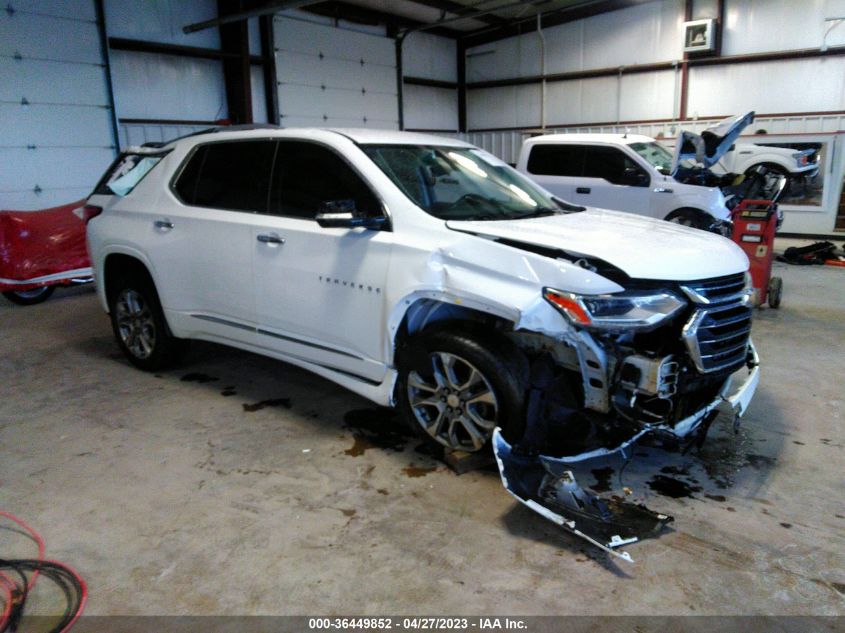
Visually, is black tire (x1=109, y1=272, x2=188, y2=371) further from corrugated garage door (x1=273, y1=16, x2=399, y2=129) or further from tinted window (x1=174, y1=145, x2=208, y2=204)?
corrugated garage door (x1=273, y1=16, x2=399, y2=129)

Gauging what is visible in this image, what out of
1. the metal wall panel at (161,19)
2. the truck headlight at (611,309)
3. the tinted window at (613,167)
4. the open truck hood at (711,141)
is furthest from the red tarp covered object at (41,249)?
the open truck hood at (711,141)

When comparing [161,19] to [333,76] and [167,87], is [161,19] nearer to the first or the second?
[167,87]

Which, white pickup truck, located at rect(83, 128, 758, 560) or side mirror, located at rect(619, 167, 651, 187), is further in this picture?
side mirror, located at rect(619, 167, 651, 187)

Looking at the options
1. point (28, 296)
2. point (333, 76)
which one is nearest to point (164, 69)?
point (333, 76)

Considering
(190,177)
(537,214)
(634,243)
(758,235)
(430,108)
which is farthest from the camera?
(430,108)

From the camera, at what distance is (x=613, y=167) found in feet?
30.4

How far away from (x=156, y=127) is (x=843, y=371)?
10469 mm

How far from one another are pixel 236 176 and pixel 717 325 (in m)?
2.92

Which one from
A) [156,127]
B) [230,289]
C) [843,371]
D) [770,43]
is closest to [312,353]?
[230,289]

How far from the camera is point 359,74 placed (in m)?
14.2

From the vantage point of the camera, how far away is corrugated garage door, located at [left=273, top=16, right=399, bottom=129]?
41.3 ft

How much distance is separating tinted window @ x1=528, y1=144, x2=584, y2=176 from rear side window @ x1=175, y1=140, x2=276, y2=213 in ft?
21.6

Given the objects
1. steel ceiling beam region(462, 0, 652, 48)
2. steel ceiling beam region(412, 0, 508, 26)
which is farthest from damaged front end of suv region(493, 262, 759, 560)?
steel ceiling beam region(462, 0, 652, 48)

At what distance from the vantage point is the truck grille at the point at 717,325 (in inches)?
109
